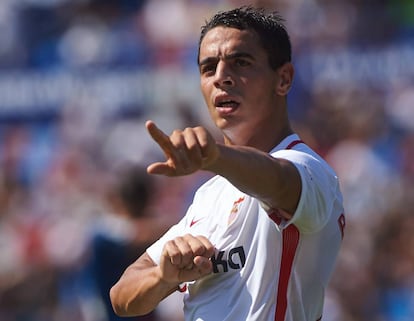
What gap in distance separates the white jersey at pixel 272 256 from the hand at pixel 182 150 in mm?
628

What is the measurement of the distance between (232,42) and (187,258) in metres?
0.95

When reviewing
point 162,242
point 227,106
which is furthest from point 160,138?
point 162,242

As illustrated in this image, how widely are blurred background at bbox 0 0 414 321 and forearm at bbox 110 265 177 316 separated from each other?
4.87 m

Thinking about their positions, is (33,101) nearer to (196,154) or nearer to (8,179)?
(8,179)

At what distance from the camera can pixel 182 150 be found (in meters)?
3.38

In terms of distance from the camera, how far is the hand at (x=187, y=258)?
157 inches

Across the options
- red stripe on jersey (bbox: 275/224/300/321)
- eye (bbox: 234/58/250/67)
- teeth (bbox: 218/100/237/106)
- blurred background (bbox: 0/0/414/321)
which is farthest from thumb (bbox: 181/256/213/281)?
blurred background (bbox: 0/0/414/321)

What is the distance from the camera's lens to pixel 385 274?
426 inches

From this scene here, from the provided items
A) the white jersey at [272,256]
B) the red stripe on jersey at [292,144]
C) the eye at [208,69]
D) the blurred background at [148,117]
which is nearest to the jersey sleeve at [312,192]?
the white jersey at [272,256]

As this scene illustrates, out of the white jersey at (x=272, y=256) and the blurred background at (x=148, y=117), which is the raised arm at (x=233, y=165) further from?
the blurred background at (x=148, y=117)

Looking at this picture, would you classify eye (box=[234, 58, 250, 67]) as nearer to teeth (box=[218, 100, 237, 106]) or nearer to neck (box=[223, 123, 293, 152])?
teeth (box=[218, 100, 237, 106])

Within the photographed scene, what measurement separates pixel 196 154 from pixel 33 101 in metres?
10.1

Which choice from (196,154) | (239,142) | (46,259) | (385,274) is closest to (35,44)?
(46,259)

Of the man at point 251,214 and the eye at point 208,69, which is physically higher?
the eye at point 208,69
